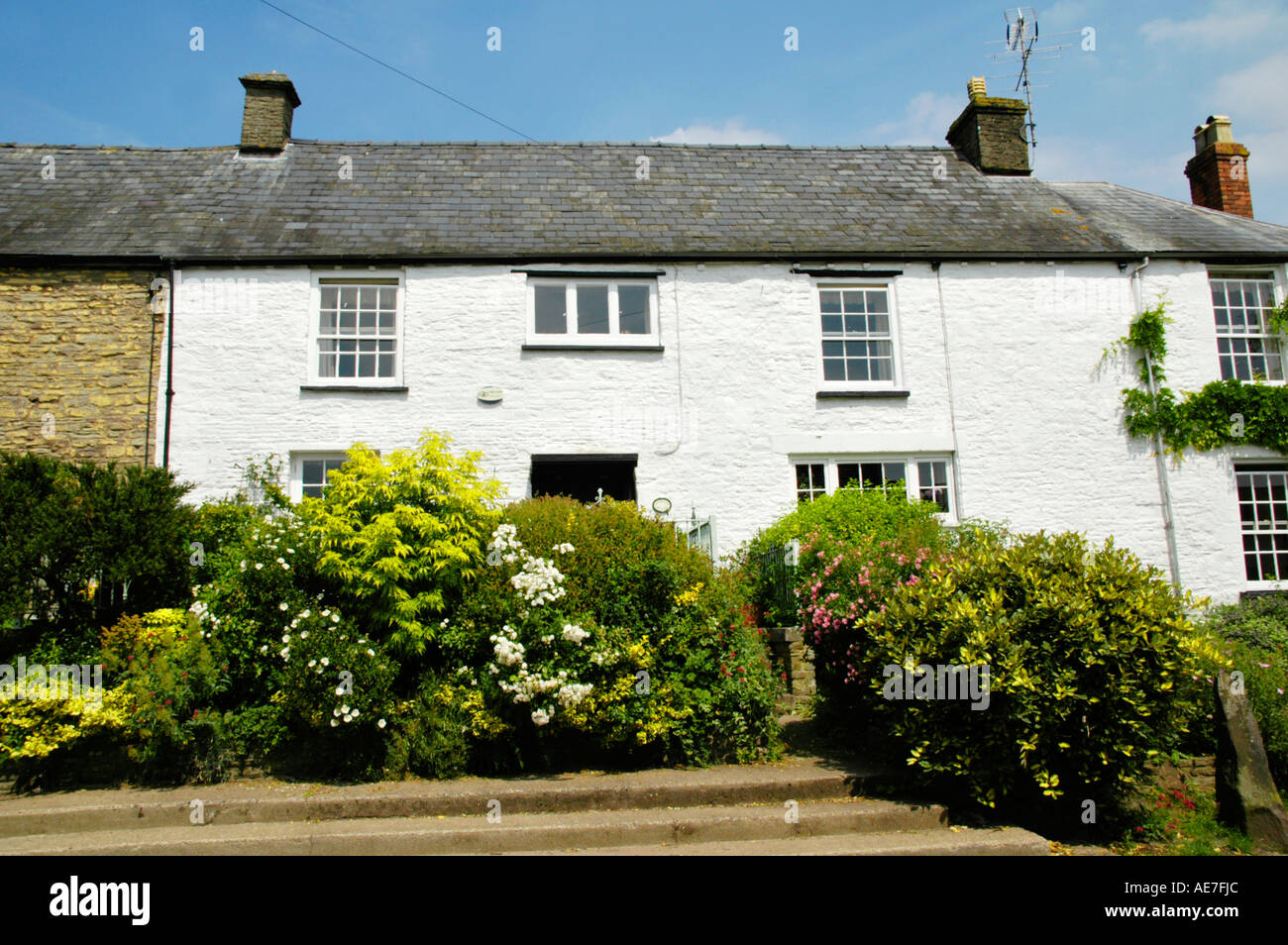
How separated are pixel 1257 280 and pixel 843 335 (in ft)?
22.8

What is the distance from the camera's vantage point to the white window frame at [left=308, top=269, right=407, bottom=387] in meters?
11.9

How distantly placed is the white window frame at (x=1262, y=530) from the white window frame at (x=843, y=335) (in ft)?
17.5

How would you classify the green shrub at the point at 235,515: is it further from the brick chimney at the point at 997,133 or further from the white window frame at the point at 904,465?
the brick chimney at the point at 997,133

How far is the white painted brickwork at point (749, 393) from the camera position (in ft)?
38.7

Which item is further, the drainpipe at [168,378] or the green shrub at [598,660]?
the drainpipe at [168,378]

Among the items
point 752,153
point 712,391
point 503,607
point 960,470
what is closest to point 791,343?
point 712,391

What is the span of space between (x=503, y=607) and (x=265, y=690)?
226 centimetres

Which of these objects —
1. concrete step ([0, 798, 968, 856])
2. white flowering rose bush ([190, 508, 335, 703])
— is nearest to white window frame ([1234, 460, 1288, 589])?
concrete step ([0, 798, 968, 856])

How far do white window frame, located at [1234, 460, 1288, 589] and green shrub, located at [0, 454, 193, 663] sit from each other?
1419 centimetres

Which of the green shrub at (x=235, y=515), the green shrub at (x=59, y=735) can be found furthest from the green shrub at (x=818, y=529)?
the green shrub at (x=59, y=735)

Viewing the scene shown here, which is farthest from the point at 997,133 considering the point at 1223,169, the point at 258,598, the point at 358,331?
the point at 258,598

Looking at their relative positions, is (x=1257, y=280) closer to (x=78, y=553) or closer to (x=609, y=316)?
(x=609, y=316)

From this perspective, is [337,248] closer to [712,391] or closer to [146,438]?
[146,438]

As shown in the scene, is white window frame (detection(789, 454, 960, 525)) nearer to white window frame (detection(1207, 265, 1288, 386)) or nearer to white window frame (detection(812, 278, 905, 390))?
white window frame (detection(812, 278, 905, 390))
